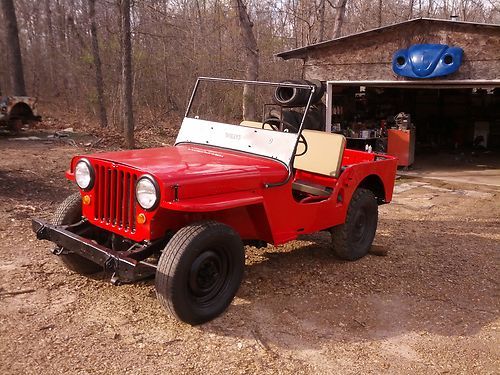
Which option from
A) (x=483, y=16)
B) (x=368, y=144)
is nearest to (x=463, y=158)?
(x=368, y=144)

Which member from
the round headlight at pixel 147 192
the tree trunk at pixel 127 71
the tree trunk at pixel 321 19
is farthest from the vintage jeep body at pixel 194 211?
the tree trunk at pixel 321 19

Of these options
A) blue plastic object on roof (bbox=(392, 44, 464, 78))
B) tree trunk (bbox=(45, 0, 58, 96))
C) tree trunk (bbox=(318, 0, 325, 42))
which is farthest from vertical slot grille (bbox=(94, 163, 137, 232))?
tree trunk (bbox=(45, 0, 58, 96))

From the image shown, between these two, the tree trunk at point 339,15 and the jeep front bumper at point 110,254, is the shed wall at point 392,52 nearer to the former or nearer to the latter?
the tree trunk at point 339,15

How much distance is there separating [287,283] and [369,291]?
2.39ft

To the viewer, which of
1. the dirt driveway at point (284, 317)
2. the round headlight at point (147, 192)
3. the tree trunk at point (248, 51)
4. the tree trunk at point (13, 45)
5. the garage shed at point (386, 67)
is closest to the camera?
the dirt driveway at point (284, 317)

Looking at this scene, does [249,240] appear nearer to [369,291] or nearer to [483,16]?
[369,291]

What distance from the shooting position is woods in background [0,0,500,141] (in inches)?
672

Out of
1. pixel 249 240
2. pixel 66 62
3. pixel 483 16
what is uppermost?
pixel 483 16

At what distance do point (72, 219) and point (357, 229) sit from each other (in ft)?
9.13

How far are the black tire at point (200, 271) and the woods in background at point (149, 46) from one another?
10.7 m

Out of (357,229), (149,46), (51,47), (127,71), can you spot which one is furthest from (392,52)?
(51,47)

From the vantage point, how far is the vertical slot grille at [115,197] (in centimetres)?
359

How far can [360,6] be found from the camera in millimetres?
26281

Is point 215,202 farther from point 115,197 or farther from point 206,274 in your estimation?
point 115,197
